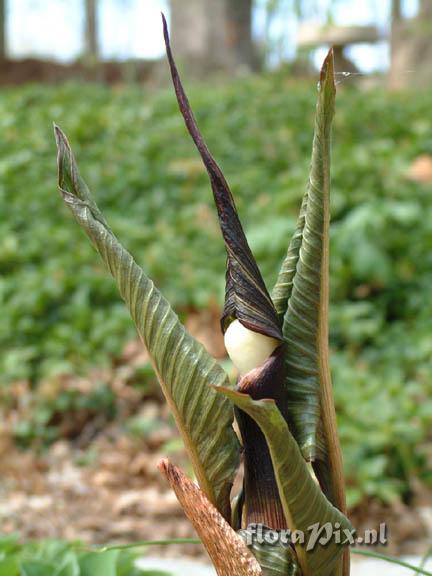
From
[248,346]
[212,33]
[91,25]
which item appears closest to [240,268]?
[248,346]

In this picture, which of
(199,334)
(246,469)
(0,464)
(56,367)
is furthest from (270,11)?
(246,469)

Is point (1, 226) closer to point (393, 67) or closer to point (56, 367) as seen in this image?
point (56, 367)

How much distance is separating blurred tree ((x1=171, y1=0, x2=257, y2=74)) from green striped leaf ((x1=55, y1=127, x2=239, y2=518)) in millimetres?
8711

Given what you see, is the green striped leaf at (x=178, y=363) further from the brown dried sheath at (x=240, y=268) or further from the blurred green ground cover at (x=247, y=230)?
the blurred green ground cover at (x=247, y=230)

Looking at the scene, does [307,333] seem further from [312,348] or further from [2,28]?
[2,28]

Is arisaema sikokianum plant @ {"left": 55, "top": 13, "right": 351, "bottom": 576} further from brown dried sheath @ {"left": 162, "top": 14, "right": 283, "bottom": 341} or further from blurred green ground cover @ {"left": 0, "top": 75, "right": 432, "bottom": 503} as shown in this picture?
blurred green ground cover @ {"left": 0, "top": 75, "right": 432, "bottom": 503}

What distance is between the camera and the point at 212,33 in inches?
365

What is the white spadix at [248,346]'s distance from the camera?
0.95 meters

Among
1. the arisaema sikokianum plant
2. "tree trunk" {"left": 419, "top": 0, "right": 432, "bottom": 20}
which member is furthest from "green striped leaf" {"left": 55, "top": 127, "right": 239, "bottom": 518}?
"tree trunk" {"left": 419, "top": 0, "right": 432, "bottom": 20}

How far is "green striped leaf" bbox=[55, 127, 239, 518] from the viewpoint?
947 mm

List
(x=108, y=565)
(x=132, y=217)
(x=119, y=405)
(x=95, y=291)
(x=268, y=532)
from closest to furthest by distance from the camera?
(x=268, y=532) → (x=108, y=565) → (x=119, y=405) → (x=95, y=291) → (x=132, y=217)

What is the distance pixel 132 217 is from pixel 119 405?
6.93 feet

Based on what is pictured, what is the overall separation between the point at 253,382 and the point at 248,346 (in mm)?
42

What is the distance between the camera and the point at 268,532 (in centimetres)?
97
